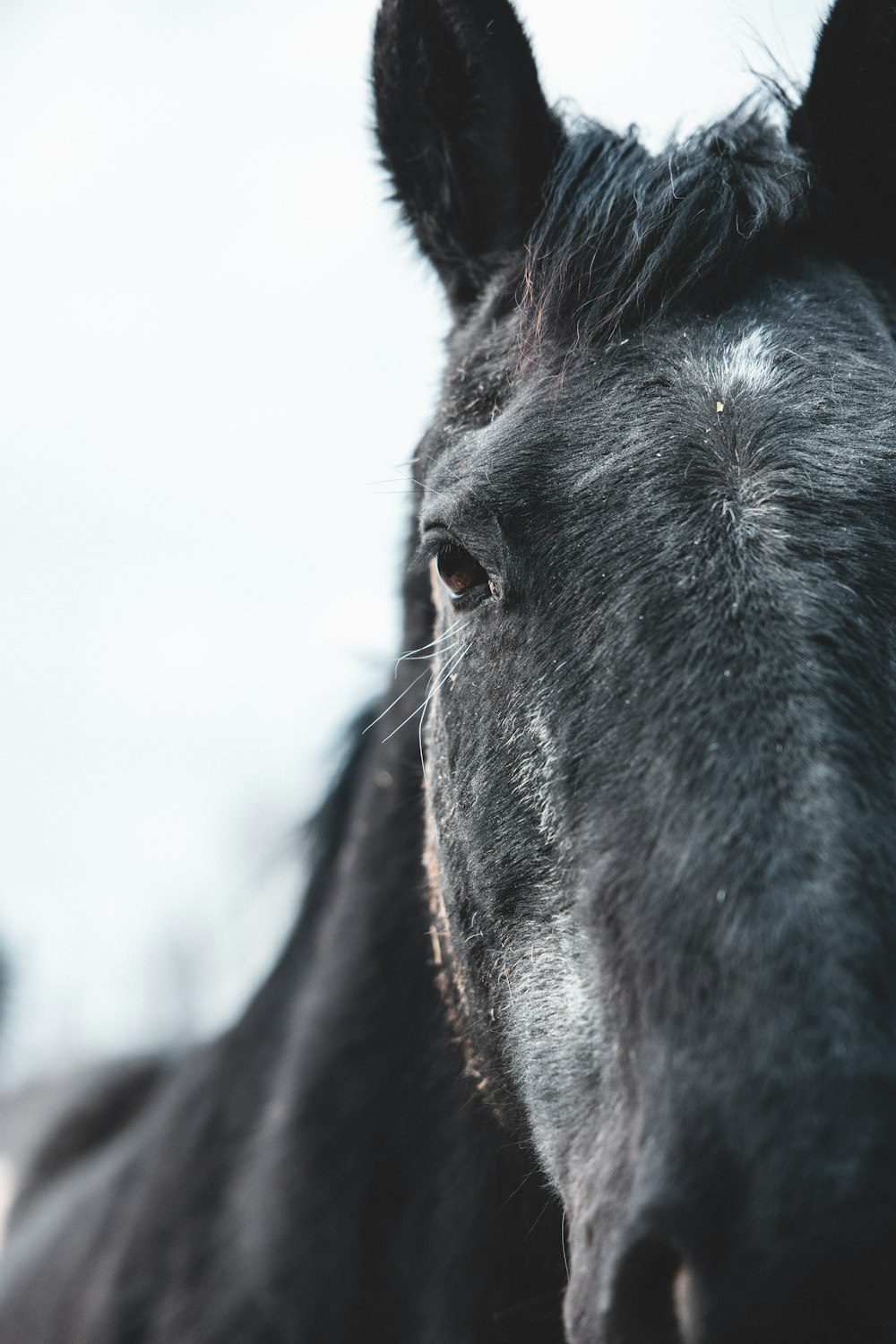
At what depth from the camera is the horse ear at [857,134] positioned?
2.23 metres

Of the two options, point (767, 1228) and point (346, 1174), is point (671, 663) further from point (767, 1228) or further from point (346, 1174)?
point (346, 1174)

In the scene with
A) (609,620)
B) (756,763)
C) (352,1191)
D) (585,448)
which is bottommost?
(352,1191)

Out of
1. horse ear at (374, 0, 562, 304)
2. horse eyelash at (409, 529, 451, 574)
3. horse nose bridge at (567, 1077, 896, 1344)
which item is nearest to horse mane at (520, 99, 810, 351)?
horse ear at (374, 0, 562, 304)

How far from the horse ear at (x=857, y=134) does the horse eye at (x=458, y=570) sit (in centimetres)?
116

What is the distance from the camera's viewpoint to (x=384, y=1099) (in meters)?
2.56

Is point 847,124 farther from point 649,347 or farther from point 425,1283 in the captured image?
point 425,1283

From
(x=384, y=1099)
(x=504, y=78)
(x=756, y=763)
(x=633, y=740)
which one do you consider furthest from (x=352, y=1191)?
(x=504, y=78)

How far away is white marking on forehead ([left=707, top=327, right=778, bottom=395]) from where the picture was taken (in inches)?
70.5

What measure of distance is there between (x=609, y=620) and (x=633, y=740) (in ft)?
0.72

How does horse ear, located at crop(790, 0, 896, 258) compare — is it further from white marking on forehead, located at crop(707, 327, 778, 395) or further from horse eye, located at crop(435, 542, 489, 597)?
horse eye, located at crop(435, 542, 489, 597)

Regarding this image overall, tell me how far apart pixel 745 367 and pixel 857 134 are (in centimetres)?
91

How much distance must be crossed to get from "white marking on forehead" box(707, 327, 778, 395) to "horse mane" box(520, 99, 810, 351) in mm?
198

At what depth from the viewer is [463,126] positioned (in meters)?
2.49

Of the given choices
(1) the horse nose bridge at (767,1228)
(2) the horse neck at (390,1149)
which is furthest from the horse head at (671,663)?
(2) the horse neck at (390,1149)
